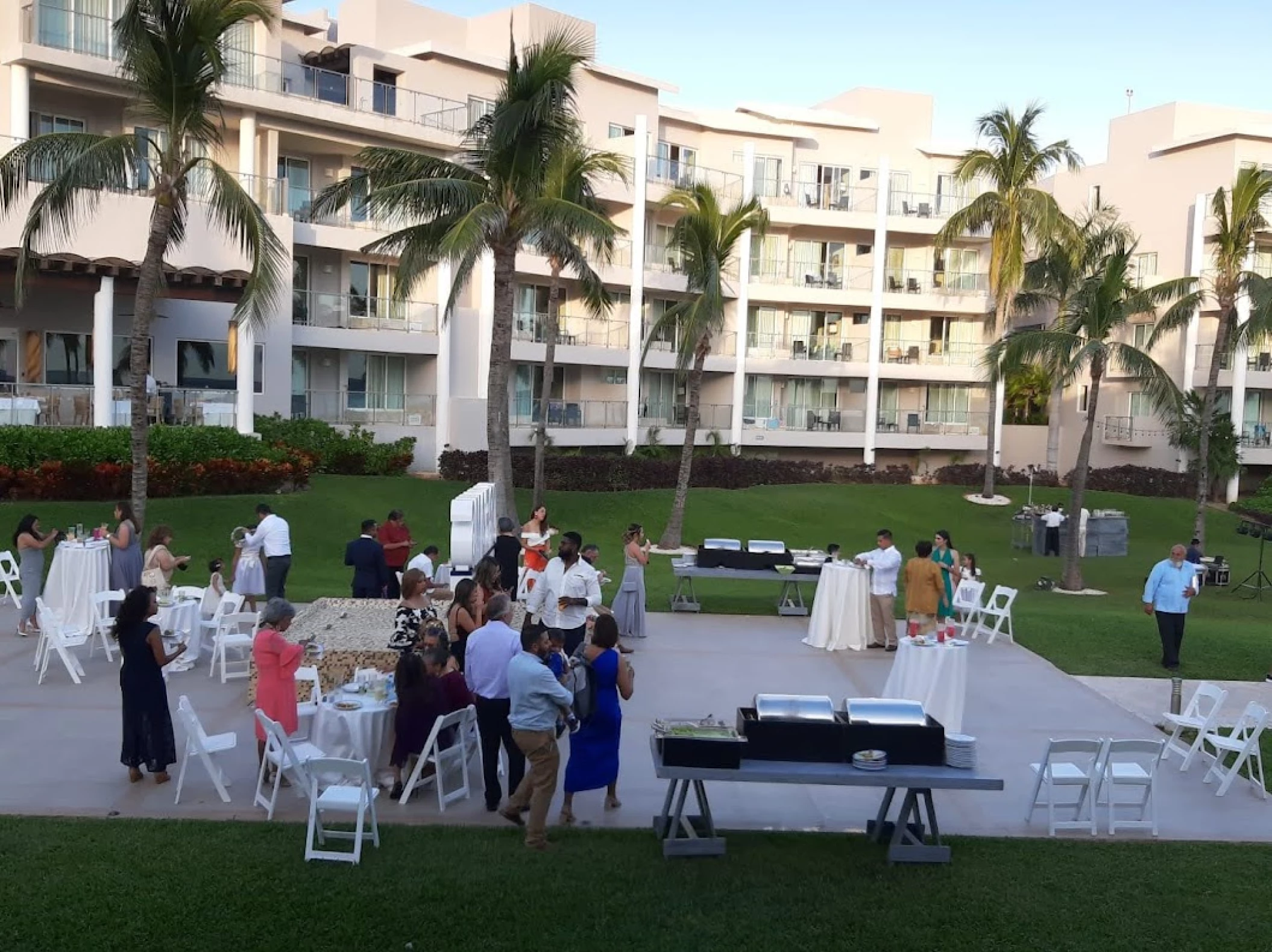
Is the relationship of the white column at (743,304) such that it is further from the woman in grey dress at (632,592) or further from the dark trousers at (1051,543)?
the woman in grey dress at (632,592)

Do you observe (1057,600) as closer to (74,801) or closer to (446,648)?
(446,648)

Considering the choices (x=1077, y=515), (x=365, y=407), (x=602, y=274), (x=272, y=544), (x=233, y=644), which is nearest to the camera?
(x=233, y=644)

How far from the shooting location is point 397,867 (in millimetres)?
7504

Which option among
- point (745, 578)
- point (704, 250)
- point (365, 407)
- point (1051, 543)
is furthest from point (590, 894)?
point (365, 407)

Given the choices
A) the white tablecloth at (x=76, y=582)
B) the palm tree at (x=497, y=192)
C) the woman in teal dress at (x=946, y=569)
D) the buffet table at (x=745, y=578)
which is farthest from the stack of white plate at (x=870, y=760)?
the palm tree at (x=497, y=192)

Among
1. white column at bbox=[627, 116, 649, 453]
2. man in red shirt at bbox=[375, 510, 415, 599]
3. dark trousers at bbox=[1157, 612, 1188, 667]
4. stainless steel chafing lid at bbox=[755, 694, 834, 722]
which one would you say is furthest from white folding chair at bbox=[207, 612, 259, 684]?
white column at bbox=[627, 116, 649, 453]

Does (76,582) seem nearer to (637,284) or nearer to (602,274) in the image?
(602,274)

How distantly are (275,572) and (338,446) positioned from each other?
17368 millimetres

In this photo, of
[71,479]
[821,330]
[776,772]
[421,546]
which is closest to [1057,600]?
[421,546]

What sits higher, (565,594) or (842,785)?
(565,594)

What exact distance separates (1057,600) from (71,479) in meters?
21.9

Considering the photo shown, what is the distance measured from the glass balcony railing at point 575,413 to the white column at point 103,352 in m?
13.9

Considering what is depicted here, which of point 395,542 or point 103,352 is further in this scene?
point 103,352

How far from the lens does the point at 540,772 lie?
25.9ft
